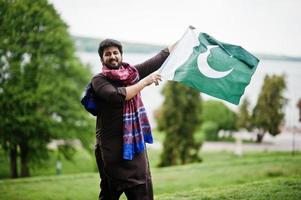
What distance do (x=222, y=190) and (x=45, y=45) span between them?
14835 millimetres

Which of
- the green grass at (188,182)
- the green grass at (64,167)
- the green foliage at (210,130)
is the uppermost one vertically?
the green foliage at (210,130)

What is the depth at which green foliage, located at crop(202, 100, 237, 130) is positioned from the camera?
1191 inches

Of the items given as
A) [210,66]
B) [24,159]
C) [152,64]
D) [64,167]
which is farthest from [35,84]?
[210,66]

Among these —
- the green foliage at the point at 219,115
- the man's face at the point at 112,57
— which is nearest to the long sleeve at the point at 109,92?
the man's face at the point at 112,57

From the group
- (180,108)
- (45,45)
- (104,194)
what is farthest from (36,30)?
(104,194)

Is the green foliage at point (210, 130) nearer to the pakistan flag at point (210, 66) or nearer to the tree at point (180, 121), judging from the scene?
the tree at point (180, 121)

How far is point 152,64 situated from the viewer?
13.4ft

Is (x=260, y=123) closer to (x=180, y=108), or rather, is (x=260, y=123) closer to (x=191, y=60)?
(x=180, y=108)

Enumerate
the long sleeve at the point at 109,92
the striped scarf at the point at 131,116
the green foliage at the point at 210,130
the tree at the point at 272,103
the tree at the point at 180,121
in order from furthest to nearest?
1. the green foliage at the point at 210,130
2. the tree at the point at 180,121
3. the tree at the point at 272,103
4. the striped scarf at the point at 131,116
5. the long sleeve at the point at 109,92

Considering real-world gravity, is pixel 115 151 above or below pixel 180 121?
below

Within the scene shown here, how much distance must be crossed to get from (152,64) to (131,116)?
2.51 ft

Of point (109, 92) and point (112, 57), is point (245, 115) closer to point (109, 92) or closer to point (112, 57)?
point (112, 57)

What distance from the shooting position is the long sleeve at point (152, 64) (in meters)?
3.97

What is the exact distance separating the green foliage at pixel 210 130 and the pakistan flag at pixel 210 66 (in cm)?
2809
